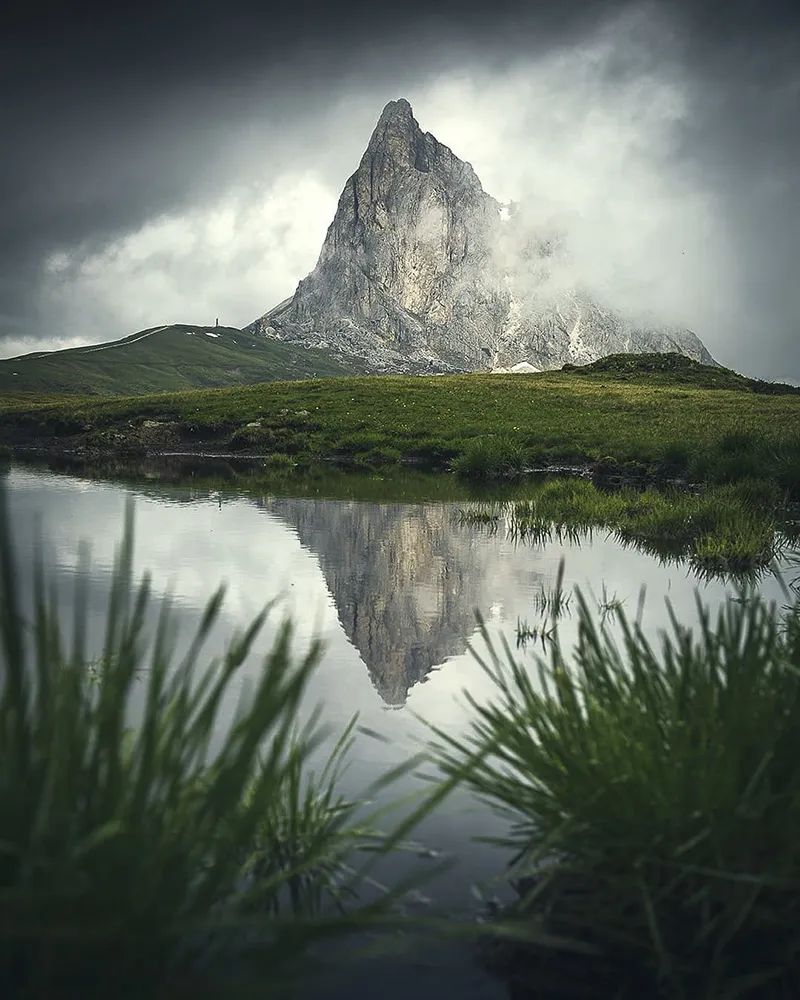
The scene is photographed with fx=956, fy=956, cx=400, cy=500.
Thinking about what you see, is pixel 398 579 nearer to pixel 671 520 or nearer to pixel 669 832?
pixel 671 520

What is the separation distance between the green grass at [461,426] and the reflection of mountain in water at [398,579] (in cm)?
867

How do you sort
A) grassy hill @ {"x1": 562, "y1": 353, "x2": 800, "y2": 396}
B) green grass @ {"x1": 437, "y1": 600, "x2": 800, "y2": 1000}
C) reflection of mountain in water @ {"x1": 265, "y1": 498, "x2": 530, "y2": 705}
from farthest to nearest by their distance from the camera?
Result: grassy hill @ {"x1": 562, "y1": 353, "x2": 800, "y2": 396}
reflection of mountain in water @ {"x1": 265, "y1": 498, "x2": 530, "y2": 705}
green grass @ {"x1": 437, "y1": 600, "x2": 800, "y2": 1000}

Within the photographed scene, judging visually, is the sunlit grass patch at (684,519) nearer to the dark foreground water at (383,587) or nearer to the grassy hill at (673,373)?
the dark foreground water at (383,587)

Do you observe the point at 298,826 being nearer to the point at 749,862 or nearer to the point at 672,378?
the point at 749,862

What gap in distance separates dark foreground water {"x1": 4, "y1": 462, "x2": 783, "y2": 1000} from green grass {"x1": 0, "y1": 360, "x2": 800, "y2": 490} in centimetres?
898

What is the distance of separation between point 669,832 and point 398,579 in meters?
9.69

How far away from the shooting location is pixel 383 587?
40.2 feet

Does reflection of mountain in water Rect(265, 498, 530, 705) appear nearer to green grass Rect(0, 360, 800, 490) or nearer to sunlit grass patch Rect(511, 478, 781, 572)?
sunlit grass patch Rect(511, 478, 781, 572)

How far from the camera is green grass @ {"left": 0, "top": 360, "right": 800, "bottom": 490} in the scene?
32906 millimetres

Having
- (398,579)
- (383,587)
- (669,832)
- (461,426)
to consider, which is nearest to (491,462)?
(461,426)

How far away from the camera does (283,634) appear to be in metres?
2.15

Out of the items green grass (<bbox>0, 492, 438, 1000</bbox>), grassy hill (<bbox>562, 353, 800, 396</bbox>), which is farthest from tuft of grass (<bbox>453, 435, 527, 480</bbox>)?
grassy hill (<bbox>562, 353, 800, 396</bbox>)

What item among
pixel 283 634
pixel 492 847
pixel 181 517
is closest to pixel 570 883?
pixel 492 847

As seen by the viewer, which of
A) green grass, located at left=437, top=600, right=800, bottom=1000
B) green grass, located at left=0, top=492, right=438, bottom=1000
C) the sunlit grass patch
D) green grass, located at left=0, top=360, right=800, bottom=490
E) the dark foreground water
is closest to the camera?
green grass, located at left=0, top=492, right=438, bottom=1000
